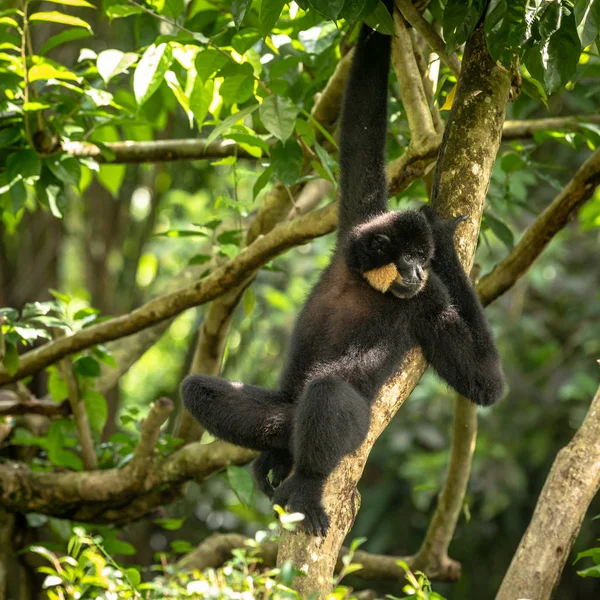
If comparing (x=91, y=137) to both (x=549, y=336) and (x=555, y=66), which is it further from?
(x=549, y=336)

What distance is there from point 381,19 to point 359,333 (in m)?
1.86

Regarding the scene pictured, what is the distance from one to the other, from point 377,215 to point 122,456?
3457 mm

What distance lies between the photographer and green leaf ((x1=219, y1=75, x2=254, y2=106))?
190 inches

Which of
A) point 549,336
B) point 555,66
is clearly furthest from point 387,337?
point 549,336

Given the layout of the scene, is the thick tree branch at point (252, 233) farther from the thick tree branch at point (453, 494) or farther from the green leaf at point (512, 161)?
the thick tree branch at point (453, 494)

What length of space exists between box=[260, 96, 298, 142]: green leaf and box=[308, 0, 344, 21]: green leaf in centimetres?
62

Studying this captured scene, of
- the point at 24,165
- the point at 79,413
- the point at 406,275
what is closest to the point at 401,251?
the point at 406,275

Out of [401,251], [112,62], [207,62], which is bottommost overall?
[401,251]

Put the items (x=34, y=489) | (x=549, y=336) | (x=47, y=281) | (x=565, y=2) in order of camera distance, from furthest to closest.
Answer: (x=549, y=336), (x=47, y=281), (x=34, y=489), (x=565, y=2)

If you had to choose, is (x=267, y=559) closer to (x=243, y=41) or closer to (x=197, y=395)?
(x=197, y=395)

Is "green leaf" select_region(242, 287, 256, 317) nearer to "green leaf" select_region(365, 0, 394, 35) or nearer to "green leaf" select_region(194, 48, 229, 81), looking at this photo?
"green leaf" select_region(194, 48, 229, 81)

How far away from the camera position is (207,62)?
189 inches

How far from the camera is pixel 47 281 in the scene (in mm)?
10664

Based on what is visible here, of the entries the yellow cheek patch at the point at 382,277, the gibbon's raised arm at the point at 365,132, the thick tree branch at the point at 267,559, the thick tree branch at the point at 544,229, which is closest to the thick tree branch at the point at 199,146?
the thick tree branch at the point at 544,229
